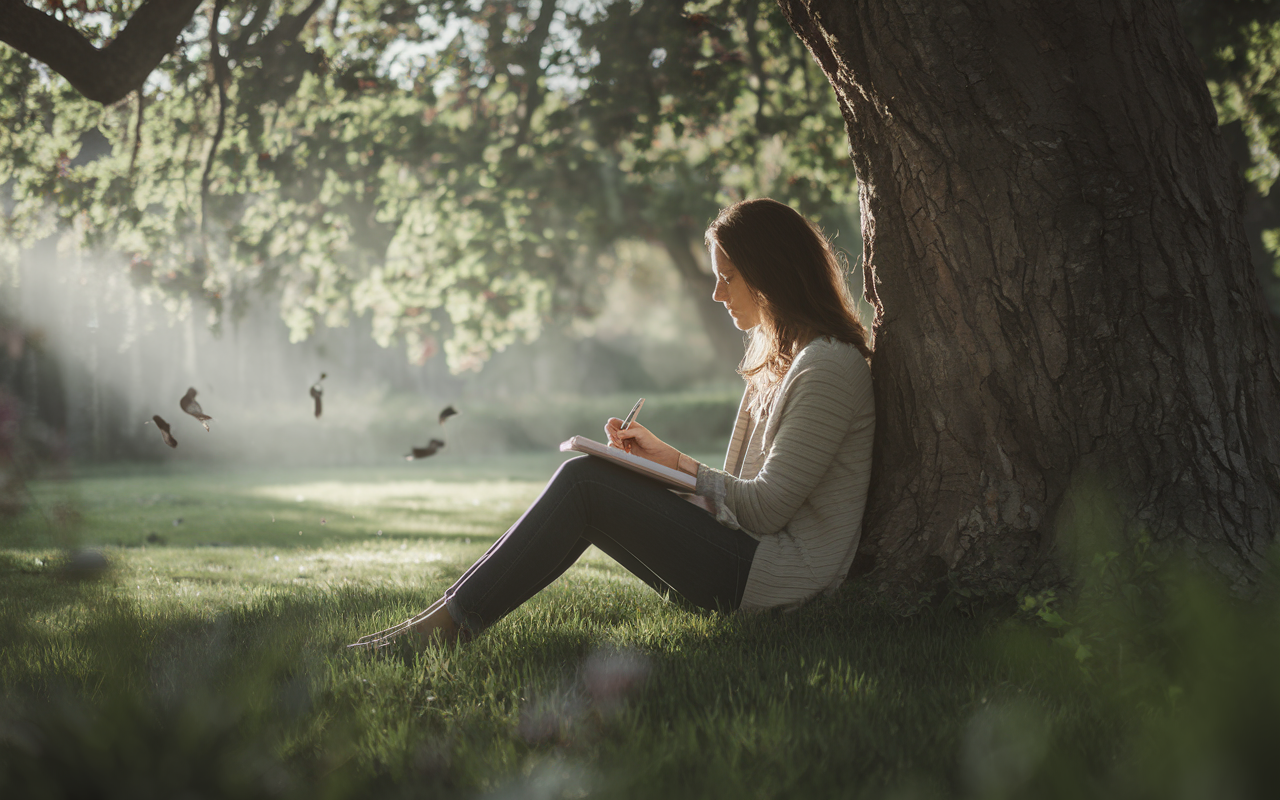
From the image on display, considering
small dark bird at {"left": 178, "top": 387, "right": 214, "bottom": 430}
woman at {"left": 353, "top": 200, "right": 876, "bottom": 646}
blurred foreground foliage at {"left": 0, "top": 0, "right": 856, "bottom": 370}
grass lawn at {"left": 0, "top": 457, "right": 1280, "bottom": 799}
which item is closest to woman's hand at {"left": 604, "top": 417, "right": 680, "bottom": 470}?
woman at {"left": 353, "top": 200, "right": 876, "bottom": 646}

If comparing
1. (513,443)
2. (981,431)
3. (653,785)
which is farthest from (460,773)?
(513,443)

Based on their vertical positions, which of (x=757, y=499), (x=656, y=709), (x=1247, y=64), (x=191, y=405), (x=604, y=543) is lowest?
(x=656, y=709)

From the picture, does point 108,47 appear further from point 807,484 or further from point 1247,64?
point 1247,64

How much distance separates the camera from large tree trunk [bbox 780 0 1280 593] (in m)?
2.59

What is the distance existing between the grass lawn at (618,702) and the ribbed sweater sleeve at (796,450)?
372 mm

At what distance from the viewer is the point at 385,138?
8.90 metres

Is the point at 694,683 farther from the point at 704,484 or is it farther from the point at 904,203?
the point at 904,203

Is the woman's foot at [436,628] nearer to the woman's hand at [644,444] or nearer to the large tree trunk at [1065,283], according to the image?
the woman's hand at [644,444]

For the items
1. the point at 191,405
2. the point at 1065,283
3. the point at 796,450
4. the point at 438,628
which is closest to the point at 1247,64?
the point at 1065,283

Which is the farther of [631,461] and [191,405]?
[191,405]

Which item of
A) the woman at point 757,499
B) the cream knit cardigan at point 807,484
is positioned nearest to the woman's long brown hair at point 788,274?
the woman at point 757,499

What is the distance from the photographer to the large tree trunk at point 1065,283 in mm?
2588

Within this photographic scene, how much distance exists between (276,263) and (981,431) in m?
8.76

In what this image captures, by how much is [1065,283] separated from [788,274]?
3.00 ft
